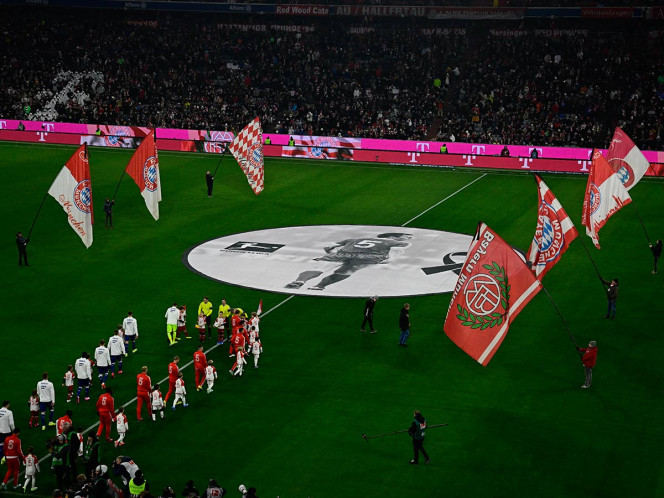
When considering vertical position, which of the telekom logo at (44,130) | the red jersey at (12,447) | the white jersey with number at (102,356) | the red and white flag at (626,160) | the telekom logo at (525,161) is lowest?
the red jersey at (12,447)

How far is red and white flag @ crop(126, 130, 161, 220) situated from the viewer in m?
44.8

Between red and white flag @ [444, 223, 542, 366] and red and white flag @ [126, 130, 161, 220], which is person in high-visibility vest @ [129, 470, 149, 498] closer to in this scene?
red and white flag @ [444, 223, 542, 366]

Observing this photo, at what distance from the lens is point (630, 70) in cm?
7175

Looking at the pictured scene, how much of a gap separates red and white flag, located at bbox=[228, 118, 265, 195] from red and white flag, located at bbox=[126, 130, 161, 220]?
676 centimetres

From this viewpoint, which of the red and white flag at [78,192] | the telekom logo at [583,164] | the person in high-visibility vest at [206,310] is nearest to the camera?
the person in high-visibility vest at [206,310]

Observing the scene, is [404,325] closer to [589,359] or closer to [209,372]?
[589,359]

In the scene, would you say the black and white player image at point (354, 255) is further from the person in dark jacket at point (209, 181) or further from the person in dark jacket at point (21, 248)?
the person in dark jacket at point (209, 181)

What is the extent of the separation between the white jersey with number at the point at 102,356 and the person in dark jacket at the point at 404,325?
9256 millimetres

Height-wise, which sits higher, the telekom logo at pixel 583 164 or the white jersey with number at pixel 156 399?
the telekom logo at pixel 583 164

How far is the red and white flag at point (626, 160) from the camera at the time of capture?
4178 cm

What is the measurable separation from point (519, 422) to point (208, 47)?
209ft

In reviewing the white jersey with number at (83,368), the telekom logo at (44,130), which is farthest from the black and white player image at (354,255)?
the telekom logo at (44,130)

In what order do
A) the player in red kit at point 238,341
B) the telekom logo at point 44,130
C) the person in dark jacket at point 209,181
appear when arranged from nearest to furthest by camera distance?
the player in red kit at point 238,341
the person in dark jacket at point 209,181
the telekom logo at point 44,130

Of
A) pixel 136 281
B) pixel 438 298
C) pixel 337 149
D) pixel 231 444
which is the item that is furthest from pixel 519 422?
pixel 337 149
